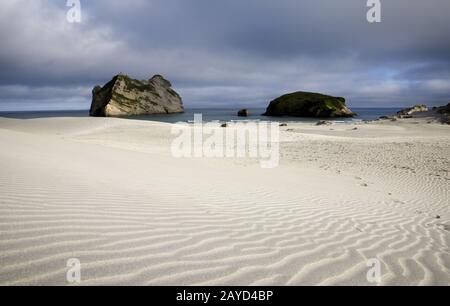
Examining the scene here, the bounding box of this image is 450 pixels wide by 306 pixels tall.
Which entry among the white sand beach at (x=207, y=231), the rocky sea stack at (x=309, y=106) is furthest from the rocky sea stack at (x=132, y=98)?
the white sand beach at (x=207, y=231)

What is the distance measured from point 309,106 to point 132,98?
59172mm

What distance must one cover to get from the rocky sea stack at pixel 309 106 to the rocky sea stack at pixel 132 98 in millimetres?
40420

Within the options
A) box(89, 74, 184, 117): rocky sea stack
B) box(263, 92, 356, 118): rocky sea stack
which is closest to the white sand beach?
box(263, 92, 356, 118): rocky sea stack

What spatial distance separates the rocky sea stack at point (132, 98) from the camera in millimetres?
81981

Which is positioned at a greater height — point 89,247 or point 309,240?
point 89,247

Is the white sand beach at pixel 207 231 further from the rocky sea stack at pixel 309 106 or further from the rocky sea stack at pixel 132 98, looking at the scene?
the rocky sea stack at pixel 132 98

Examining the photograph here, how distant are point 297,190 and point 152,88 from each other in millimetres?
97454

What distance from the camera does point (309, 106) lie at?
276ft

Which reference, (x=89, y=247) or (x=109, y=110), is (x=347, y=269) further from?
(x=109, y=110)

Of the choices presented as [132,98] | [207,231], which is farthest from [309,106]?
[207,231]

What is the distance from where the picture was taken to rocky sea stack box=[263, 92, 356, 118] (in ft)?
247

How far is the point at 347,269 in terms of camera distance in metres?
2.96

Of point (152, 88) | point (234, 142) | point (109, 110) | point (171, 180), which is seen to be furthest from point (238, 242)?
point (152, 88)

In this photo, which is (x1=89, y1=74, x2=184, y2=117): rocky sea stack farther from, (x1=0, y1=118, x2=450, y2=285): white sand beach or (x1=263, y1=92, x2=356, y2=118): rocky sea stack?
(x1=0, y1=118, x2=450, y2=285): white sand beach
